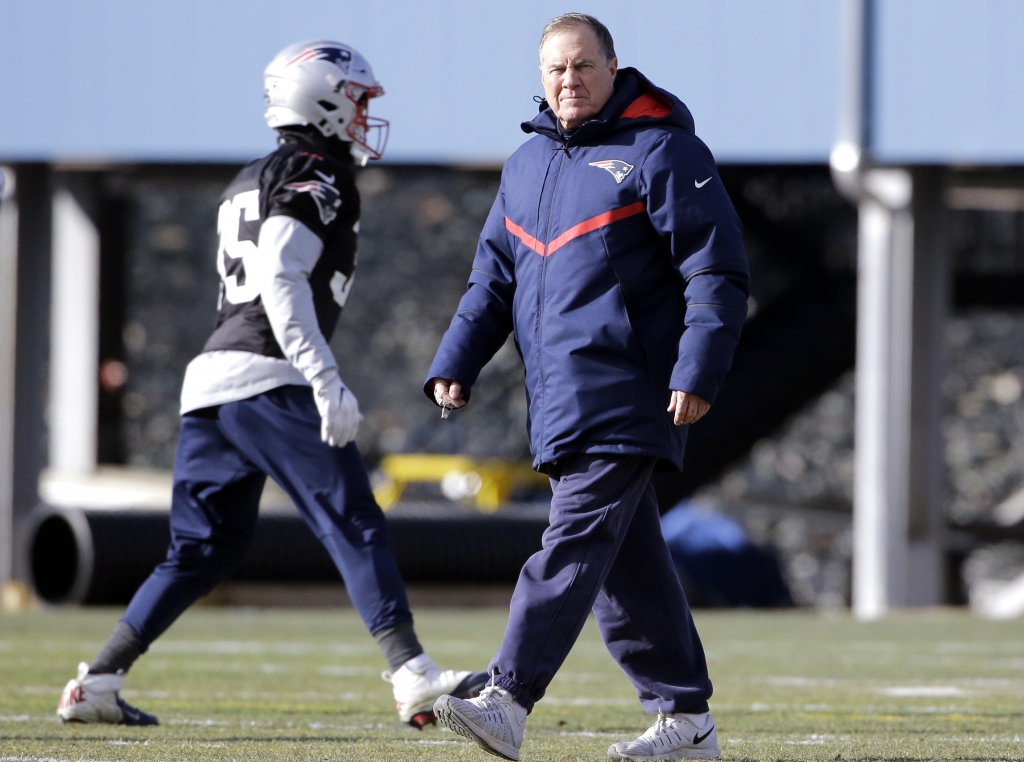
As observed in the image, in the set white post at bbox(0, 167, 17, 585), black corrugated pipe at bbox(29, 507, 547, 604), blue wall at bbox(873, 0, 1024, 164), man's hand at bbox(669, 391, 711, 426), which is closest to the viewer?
man's hand at bbox(669, 391, 711, 426)

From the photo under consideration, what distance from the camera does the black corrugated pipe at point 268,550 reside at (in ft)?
43.6

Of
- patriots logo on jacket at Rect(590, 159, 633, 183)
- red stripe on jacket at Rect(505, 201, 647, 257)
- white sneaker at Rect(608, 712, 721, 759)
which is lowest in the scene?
white sneaker at Rect(608, 712, 721, 759)

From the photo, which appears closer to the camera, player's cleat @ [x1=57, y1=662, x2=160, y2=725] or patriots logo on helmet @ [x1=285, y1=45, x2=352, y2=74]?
player's cleat @ [x1=57, y1=662, x2=160, y2=725]

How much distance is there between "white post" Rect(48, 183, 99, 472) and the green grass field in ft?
27.0

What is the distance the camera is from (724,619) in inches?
513

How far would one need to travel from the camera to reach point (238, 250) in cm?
577

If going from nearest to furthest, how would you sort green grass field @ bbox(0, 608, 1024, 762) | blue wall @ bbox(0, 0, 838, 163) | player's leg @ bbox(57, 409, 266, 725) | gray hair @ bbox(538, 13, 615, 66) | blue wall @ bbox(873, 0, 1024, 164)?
gray hair @ bbox(538, 13, 615, 66) → green grass field @ bbox(0, 608, 1024, 762) → player's leg @ bbox(57, 409, 266, 725) → blue wall @ bbox(873, 0, 1024, 164) → blue wall @ bbox(0, 0, 838, 163)

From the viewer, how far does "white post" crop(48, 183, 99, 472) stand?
64.0ft

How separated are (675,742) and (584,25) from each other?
6.12ft

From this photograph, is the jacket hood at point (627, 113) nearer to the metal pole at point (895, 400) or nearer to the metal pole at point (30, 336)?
the metal pole at point (895, 400)

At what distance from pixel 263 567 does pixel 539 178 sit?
1019cm

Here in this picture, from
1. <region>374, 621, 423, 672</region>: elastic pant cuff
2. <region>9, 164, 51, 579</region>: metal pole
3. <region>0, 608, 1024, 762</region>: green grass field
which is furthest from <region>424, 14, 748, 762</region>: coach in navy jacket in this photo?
<region>9, 164, 51, 579</region>: metal pole

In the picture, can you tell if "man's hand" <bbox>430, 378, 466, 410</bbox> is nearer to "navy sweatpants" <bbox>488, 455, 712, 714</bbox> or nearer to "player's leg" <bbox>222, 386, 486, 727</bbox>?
"navy sweatpants" <bbox>488, 455, 712, 714</bbox>

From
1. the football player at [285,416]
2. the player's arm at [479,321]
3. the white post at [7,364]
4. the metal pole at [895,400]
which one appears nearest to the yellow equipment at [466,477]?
the white post at [7,364]
